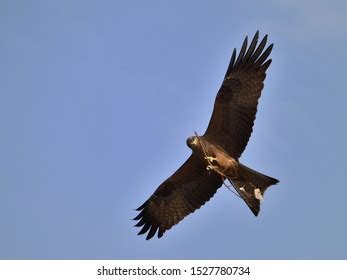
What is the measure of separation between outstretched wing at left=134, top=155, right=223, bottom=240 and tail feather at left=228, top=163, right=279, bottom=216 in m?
0.99

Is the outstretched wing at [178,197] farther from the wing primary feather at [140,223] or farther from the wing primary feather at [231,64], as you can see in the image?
the wing primary feather at [231,64]

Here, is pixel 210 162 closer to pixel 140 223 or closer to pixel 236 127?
pixel 236 127

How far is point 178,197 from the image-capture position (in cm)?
1536

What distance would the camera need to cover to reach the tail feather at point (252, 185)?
1349 cm

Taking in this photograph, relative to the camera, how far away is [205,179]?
589 inches

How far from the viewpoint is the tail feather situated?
531 inches

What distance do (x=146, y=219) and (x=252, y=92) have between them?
11.9 ft

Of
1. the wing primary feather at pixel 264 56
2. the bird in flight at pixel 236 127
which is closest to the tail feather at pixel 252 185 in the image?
the bird in flight at pixel 236 127

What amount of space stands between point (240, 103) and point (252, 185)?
1.63 m
